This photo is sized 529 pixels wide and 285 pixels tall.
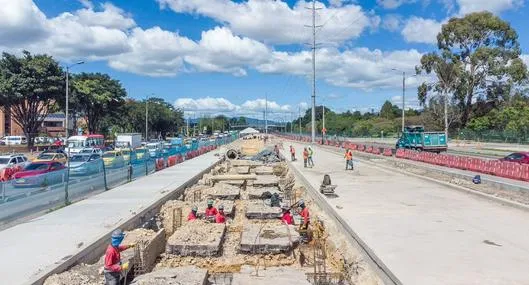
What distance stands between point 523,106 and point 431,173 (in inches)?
1848

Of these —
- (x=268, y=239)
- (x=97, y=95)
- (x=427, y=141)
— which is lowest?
(x=268, y=239)

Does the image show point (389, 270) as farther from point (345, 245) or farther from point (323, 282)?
point (345, 245)

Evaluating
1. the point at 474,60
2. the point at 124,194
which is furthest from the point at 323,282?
the point at 474,60

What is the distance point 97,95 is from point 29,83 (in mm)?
15438

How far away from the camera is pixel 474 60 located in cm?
6894

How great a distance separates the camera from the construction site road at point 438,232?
8.91m

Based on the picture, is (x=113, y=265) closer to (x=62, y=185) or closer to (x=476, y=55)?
(x=62, y=185)

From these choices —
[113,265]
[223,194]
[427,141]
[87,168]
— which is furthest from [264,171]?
[113,265]

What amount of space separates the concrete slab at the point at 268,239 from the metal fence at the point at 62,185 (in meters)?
6.54

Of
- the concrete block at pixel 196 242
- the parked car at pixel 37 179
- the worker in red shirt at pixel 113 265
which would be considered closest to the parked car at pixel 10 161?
the parked car at pixel 37 179

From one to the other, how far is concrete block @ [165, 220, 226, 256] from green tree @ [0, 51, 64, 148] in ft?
139

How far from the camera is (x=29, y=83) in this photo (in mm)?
50156

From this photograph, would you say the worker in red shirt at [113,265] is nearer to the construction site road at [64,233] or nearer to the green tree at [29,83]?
the construction site road at [64,233]

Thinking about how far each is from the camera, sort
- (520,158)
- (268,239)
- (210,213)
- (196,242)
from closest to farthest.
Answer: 1. (196,242)
2. (268,239)
3. (210,213)
4. (520,158)
